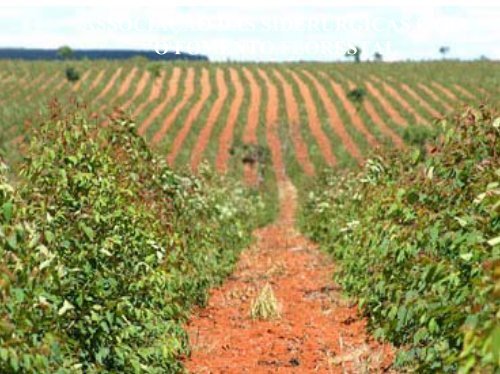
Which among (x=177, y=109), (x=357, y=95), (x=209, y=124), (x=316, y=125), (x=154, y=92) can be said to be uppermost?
(x=357, y=95)

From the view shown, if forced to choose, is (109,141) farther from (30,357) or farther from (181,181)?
(30,357)

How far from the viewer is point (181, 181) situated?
1170 centimetres

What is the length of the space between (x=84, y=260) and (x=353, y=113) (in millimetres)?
51430

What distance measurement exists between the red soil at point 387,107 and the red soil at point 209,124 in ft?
37.1

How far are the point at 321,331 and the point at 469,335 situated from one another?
7.75 meters

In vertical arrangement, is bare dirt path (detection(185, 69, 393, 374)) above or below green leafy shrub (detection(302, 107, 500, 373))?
below

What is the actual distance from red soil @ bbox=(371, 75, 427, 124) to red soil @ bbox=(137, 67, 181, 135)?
1641 centimetres

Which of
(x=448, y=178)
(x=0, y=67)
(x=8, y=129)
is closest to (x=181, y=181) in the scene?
(x=448, y=178)

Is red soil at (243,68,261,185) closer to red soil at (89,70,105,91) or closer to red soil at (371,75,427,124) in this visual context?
red soil at (371,75,427,124)

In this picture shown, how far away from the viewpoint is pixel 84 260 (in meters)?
6.32

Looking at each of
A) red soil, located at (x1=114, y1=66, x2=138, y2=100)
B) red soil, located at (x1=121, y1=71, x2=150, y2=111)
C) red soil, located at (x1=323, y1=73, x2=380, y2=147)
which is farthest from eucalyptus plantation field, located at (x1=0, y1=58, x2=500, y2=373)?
red soil, located at (x1=114, y1=66, x2=138, y2=100)

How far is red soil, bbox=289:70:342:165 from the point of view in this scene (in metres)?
49.0

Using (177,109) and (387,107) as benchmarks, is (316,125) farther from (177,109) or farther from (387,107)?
(177,109)

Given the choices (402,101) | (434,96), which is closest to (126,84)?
(402,101)
